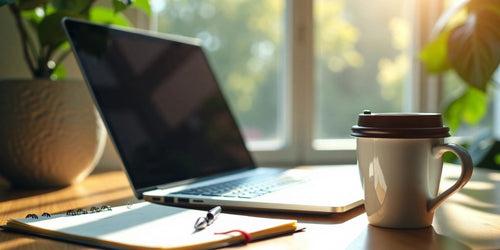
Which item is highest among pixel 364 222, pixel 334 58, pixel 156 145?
pixel 334 58

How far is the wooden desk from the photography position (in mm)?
546

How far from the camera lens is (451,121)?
1.66m

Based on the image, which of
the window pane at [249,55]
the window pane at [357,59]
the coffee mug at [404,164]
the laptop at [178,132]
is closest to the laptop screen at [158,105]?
the laptop at [178,132]

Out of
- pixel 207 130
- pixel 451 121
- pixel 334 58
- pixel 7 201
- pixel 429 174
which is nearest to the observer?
pixel 429 174

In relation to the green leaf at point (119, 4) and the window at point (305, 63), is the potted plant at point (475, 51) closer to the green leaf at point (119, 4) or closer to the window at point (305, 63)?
the window at point (305, 63)

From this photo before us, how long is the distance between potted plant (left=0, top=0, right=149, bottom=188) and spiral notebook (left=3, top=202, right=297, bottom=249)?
34 centimetres

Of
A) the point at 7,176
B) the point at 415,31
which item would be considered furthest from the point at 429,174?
the point at 415,31

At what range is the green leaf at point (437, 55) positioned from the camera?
5.19 feet

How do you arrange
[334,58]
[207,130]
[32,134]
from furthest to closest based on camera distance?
1. [334,58]
2. [207,130]
3. [32,134]

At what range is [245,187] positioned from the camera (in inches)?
32.9

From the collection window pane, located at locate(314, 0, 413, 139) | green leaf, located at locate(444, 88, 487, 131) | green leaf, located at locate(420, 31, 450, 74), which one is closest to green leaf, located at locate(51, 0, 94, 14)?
window pane, located at locate(314, 0, 413, 139)

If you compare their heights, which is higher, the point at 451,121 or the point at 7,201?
the point at 451,121

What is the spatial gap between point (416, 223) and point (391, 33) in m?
1.34

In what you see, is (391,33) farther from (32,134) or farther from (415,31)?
(32,134)
